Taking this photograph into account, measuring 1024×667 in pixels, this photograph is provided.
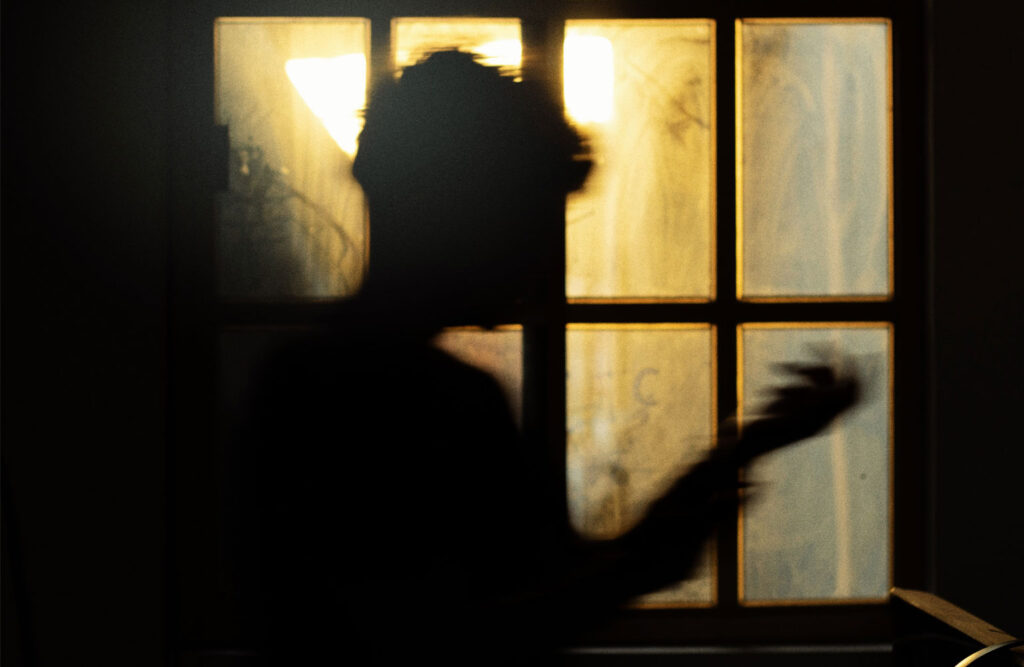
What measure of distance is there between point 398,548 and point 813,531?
85cm

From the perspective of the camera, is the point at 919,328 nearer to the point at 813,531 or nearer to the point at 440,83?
the point at 813,531

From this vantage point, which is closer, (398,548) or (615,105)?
(398,548)

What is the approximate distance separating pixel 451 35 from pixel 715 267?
72 centimetres

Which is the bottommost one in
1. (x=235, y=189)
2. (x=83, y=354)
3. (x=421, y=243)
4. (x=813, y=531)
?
(x=813, y=531)

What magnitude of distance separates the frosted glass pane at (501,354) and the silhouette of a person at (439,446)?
7cm

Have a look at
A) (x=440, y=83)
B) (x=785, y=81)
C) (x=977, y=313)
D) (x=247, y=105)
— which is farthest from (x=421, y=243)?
(x=977, y=313)

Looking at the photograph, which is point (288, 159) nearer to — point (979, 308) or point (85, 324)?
point (85, 324)

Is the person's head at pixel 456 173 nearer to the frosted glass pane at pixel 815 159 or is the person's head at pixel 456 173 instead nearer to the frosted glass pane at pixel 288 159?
the frosted glass pane at pixel 288 159

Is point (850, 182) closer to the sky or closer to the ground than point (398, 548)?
closer to the sky

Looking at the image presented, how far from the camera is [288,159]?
123 centimetres

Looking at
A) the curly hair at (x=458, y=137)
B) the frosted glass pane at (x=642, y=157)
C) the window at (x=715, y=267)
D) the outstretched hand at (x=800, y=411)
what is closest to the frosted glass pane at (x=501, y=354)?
the window at (x=715, y=267)

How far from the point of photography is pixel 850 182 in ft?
4.15

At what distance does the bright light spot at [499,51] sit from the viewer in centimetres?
124

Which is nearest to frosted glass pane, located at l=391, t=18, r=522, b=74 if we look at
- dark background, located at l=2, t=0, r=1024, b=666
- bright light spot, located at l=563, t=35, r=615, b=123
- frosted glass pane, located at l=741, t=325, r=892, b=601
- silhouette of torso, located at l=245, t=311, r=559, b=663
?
bright light spot, located at l=563, t=35, r=615, b=123
